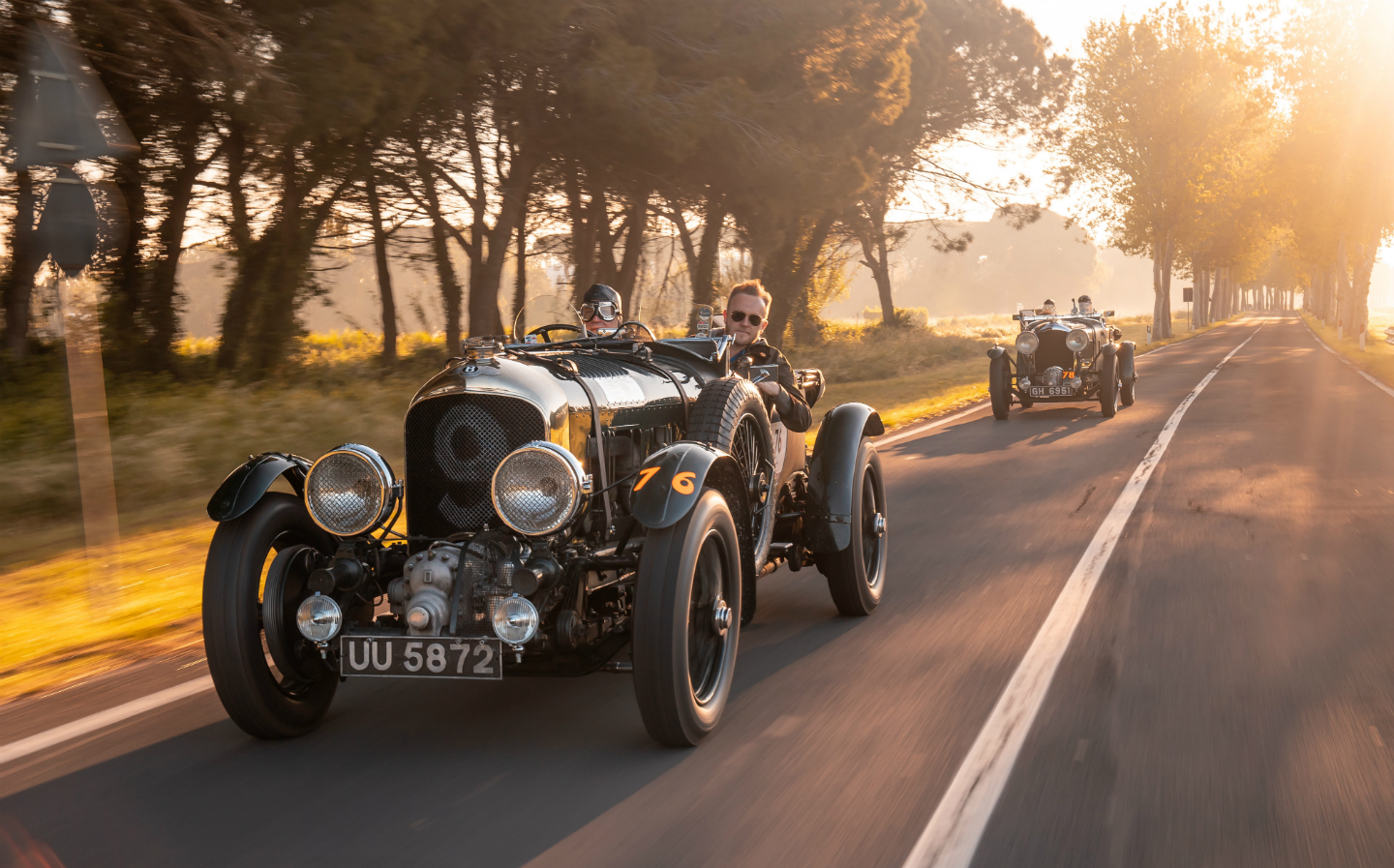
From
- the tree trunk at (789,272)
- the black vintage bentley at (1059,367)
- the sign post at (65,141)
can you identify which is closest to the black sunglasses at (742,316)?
the sign post at (65,141)

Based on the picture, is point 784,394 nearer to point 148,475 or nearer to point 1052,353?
point 148,475

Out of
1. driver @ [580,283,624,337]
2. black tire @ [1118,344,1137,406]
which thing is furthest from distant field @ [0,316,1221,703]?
black tire @ [1118,344,1137,406]

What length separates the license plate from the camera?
384 centimetres

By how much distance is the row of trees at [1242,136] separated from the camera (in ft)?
114

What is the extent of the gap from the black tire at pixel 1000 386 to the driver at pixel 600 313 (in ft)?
38.9

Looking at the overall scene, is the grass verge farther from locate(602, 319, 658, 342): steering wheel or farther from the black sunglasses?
locate(602, 319, 658, 342): steering wheel

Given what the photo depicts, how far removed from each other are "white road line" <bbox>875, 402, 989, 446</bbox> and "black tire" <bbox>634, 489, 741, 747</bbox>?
1014 centimetres

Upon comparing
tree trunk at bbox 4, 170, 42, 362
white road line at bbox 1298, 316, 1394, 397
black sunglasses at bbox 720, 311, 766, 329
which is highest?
tree trunk at bbox 4, 170, 42, 362

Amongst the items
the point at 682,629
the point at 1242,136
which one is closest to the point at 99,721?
the point at 682,629

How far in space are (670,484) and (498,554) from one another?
2.16 feet

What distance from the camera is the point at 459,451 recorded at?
436cm

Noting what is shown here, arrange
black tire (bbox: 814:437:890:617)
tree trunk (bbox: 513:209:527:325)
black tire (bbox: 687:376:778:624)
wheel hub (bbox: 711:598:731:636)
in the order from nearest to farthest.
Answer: wheel hub (bbox: 711:598:731:636) < black tire (bbox: 687:376:778:624) < black tire (bbox: 814:437:890:617) < tree trunk (bbox: 513:209:527:325)

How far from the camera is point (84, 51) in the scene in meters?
10.8

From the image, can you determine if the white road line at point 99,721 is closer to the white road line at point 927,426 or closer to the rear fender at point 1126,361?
the white road line at point 927,426
